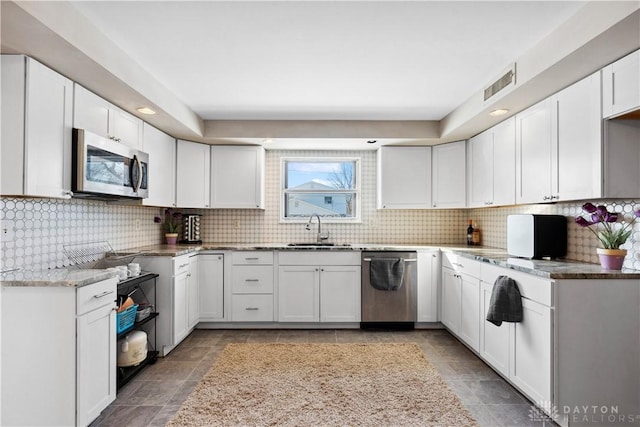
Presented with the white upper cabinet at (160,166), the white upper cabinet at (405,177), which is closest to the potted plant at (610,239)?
the white upper cabinet at (405,177)

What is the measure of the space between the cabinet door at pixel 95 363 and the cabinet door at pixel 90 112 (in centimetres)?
125

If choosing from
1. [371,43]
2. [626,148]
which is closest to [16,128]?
[371,43]

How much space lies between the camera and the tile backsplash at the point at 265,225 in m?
2.39

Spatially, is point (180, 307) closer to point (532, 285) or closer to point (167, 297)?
point (167, 297)

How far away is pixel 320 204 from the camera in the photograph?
15.9 feet

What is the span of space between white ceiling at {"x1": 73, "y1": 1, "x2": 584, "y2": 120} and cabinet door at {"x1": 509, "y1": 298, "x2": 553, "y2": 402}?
169 centimetres

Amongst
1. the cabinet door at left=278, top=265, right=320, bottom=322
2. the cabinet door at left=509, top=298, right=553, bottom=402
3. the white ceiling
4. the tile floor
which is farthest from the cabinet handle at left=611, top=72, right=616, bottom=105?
the cabinet door at left=278, top=265, right=320, bottom=322

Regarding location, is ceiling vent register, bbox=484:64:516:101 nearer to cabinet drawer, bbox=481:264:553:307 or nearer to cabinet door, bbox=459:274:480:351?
cabinet drawer, bbox=481:264:553:307

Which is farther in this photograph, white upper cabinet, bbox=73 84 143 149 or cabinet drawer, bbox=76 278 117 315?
white upper cabinet, bbox=73 84 143 149

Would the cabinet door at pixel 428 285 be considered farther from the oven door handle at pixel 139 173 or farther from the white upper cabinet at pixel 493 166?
the oven door handle at pixel 139 173

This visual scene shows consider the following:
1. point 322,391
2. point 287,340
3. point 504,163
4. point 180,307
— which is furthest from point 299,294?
point 504,163

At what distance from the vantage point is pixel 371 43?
233 centimetres

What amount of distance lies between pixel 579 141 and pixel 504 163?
0.97 meters

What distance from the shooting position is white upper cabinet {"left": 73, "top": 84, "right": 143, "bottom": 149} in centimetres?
245
